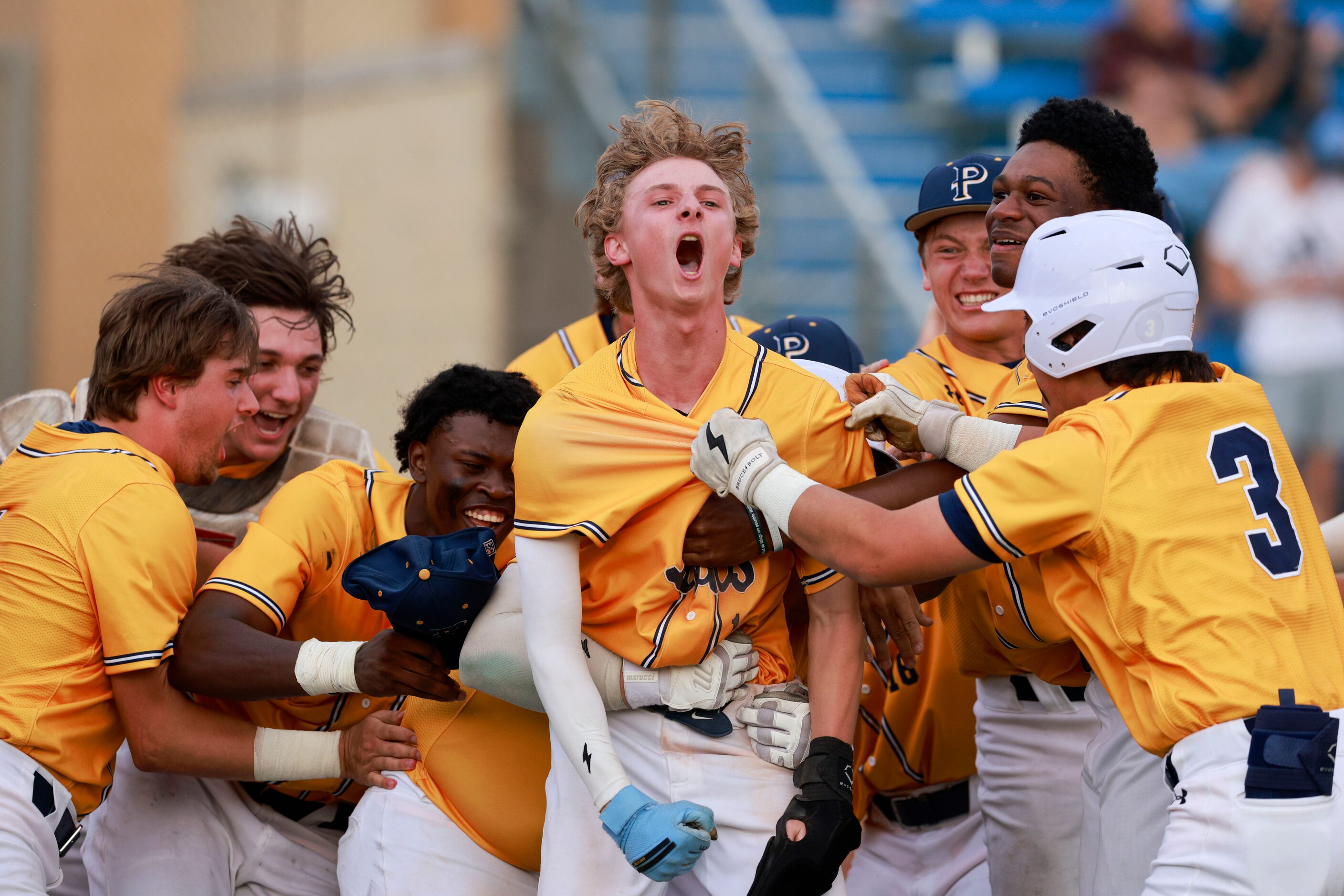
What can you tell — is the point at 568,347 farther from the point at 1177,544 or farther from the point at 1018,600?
the point at 1177,544

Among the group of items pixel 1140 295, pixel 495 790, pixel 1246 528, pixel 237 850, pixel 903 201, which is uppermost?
pixel 903 201

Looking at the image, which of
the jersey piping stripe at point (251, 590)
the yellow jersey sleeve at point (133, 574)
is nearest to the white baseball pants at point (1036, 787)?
the jersey piping stripe at point (251, 590)

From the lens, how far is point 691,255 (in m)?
3.30

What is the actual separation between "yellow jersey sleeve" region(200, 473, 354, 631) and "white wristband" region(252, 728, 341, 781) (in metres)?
0.29

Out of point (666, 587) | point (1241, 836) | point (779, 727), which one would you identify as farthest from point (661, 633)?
point (1241, 836)

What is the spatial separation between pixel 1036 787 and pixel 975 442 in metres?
1.10

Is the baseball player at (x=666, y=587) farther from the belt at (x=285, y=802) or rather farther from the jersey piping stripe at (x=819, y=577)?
the belt at (x=285, y=802)

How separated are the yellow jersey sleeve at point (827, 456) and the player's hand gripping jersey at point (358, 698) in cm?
91

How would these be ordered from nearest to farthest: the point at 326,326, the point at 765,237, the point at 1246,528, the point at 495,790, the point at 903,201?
the point at 1246,528 < the point at 495,790 < the point at 326,326 < the point at 765,237 < the point at 903,201

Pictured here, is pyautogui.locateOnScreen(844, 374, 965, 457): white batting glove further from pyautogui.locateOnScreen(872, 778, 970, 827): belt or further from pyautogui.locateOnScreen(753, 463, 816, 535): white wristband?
pyautogui.locateOnScreen(872, 778, 970, 827): belt

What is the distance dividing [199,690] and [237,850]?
0.71 m

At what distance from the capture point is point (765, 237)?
9.19 m

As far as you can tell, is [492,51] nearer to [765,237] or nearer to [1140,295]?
[765,237]

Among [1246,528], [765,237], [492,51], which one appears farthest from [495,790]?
[492,51]
